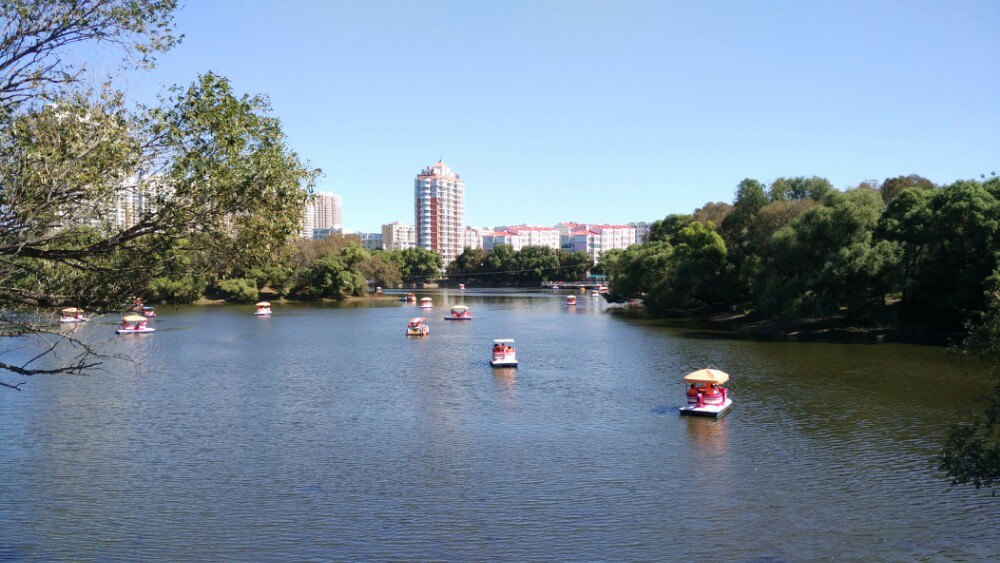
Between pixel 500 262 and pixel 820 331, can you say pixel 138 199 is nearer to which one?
pixel 820 331

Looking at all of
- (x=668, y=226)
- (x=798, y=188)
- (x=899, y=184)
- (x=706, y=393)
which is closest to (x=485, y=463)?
(x=706, y=393)

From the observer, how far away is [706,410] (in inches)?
1074

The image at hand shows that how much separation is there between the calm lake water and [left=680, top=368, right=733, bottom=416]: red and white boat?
80 centimetres

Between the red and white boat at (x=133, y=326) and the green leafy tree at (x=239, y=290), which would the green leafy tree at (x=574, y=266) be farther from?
the red and white boat at (x=133, y=326)

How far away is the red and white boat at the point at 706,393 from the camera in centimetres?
2784

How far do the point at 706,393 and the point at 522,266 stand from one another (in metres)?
138

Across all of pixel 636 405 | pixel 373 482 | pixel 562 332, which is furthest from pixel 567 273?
pixel 373 482

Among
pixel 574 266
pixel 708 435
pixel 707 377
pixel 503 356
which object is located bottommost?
pixel 708 435

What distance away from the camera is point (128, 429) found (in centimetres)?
2562

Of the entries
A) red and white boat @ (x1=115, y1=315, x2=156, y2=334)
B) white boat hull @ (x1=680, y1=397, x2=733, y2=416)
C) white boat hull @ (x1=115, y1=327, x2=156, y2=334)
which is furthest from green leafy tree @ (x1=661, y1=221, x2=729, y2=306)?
red and white boat @ (x1=115, y1=315, x2=156, y2=334)

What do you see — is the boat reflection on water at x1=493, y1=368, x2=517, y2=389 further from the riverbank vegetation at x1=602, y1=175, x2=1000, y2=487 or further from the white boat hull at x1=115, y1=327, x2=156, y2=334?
the white boat hull at x1=115, y1=327, x2=156, y2=334

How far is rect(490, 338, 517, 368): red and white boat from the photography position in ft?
132

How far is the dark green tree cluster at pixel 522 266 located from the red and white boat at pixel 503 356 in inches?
4829

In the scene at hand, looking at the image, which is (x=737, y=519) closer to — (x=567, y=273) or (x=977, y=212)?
(x=977, y=212)
